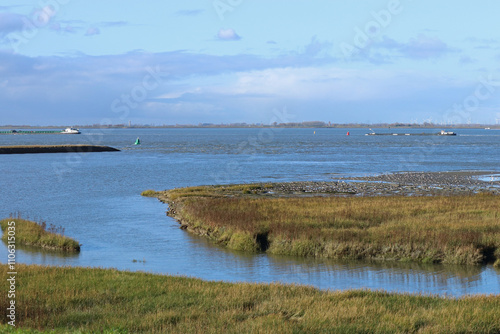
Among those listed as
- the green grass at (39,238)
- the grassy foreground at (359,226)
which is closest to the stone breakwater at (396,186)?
the grassy foreground at (359,226)

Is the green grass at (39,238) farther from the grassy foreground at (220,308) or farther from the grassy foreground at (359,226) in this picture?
the grassy foreground at (220,308)

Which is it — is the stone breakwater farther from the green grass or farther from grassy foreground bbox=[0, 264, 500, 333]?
grassy foreground bbox=[0, 264, 500, 333]

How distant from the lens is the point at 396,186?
63.2m

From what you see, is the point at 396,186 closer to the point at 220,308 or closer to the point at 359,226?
the point at 359,226

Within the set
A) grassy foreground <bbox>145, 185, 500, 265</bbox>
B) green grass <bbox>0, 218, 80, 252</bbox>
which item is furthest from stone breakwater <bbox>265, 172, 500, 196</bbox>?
green grass <bbox>0, 218, 80, 252</bbox>

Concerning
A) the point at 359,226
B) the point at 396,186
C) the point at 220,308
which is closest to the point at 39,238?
the point at 359,226

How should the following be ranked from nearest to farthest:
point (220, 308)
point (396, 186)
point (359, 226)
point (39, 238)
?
point (220, 308)
point (39, 238)
point (359, 226)
point (396, 186)

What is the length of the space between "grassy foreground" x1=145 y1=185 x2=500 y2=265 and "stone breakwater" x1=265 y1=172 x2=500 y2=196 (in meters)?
10.8

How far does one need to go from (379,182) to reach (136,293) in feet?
171

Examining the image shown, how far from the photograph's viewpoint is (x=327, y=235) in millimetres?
31406

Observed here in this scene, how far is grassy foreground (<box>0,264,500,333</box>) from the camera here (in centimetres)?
1581

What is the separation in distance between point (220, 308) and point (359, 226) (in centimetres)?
1781

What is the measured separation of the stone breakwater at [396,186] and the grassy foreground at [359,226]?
10.8 m

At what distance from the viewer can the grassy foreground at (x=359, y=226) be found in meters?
29.2
